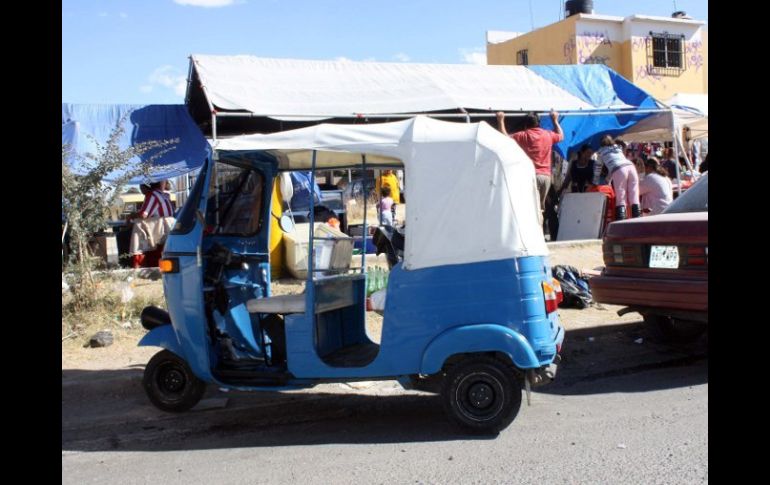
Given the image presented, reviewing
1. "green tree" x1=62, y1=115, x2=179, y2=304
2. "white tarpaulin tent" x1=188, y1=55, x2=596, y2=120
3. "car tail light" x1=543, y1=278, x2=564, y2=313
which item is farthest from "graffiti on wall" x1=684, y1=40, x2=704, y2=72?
"car tail light" x1=543, y1=278, x2=564, y2=313

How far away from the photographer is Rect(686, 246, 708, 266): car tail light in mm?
6520

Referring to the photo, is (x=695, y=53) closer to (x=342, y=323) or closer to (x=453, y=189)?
(x=342, y=323)

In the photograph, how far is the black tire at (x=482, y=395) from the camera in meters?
5.31

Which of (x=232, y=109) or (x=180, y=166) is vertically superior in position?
(x=232, y=109)

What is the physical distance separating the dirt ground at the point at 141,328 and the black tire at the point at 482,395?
2181 mm

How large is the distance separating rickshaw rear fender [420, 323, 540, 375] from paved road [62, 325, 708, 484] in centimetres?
55

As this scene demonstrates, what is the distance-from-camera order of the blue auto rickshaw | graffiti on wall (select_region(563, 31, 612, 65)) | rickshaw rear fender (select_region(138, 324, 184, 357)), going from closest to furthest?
the blue auto rickshaw < rickshaw rear fender (select_region(138, 324, 184, 357)) < graffiti on wall (select_region(563, 31, 612, 65))

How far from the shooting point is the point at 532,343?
207 inches

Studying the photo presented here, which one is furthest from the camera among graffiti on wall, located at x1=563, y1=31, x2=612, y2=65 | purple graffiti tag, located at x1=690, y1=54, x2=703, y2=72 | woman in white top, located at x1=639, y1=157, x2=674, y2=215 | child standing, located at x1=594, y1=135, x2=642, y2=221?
purple graffiti tag, located at x1=690, y1=54, x2=703, y2=72

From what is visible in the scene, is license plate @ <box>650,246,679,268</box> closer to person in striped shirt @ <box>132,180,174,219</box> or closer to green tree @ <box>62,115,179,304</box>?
green tree @ <box>62,115,179,304</box>
